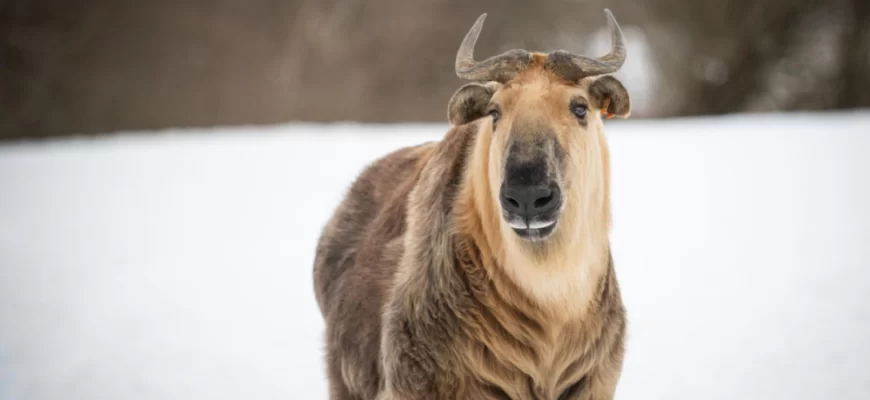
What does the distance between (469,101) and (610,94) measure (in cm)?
54

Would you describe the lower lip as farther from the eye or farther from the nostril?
the eye

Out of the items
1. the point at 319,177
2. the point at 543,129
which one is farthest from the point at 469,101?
the point at 319,177

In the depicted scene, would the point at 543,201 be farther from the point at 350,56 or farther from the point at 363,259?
the point at 350,56

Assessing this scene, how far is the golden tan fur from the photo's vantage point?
2977 mm

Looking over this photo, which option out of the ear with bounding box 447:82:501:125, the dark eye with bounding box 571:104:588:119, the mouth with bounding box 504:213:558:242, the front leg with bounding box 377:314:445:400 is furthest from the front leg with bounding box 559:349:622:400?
the ear with bounding box 447:82:501:125

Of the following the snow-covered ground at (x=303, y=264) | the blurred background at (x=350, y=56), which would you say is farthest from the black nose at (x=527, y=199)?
the blurred background at (x=350, y=56)

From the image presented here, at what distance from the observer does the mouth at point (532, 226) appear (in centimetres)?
276

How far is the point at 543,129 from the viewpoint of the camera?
293cm

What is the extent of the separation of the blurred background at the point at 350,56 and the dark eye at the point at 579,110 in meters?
12.7

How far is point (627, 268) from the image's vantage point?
7039 mm

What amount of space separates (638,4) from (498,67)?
14.6 meters

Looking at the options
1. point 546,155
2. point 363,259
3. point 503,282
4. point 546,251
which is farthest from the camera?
point 363,259

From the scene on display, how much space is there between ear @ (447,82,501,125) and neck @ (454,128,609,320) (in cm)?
12

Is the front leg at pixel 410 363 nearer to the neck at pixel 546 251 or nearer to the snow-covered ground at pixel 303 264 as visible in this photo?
the neck at pixel 546 251
